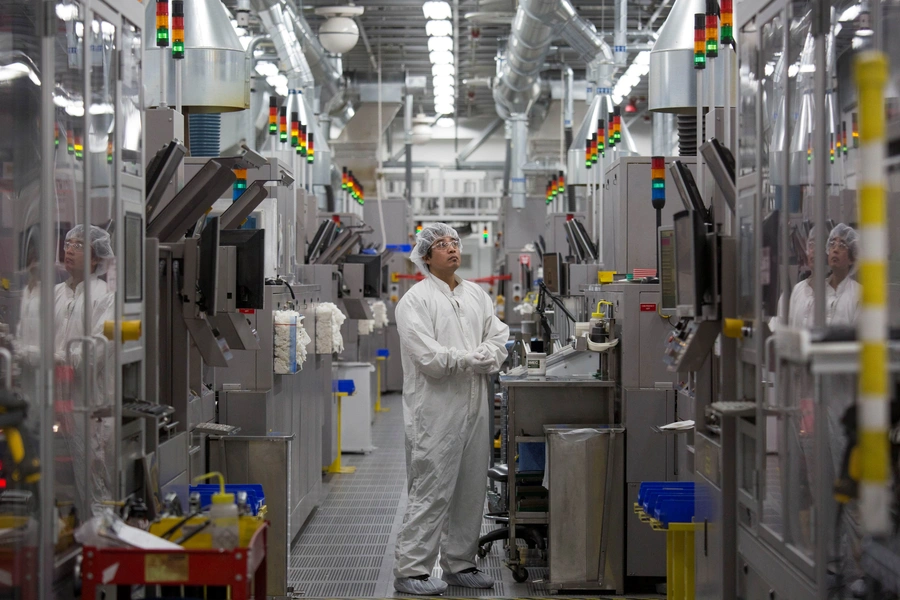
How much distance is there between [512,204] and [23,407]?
9.25m

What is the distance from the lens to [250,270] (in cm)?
304

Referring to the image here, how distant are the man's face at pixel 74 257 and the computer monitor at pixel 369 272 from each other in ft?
13.5

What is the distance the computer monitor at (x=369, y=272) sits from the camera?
21.7 feet

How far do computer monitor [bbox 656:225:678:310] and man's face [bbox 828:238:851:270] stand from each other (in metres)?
0.55

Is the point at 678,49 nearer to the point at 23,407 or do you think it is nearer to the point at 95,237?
the point at 95,237

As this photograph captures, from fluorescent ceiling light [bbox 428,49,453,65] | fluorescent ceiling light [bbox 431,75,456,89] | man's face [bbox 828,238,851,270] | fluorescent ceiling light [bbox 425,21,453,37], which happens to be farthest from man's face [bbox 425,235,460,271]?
fluorescent ceiling light [bbox 431,75,456,89]

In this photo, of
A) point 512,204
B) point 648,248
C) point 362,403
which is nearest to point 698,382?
point 648,248

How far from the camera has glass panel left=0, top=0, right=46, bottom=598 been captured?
2186 millimetres

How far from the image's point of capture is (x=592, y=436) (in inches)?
155

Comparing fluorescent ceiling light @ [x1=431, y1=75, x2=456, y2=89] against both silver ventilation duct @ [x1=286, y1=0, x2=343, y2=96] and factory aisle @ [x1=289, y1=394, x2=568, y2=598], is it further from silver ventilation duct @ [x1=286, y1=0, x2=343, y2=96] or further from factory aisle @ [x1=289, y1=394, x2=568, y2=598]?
factory aisle @ [x1=289, y1=394, x2=568, y2=598]

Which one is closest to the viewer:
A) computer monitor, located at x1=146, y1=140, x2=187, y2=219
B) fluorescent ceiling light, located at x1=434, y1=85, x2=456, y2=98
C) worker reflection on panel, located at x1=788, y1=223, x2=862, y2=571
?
worker reflection on panel, located at x1=788, y1=223, x2=862, y2=571

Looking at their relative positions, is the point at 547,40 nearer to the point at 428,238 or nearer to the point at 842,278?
the point at 428,238

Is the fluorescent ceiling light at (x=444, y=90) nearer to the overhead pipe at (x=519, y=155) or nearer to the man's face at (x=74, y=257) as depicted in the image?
the overhead pipe at (x=519, y=155)

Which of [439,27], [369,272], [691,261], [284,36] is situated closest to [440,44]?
[439,27]
